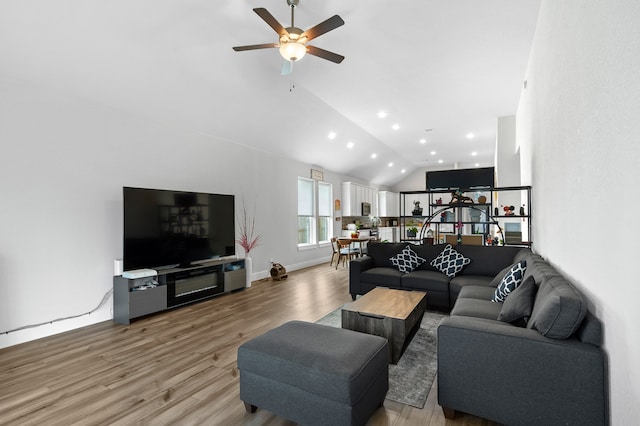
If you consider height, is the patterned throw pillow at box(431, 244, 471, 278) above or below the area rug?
above

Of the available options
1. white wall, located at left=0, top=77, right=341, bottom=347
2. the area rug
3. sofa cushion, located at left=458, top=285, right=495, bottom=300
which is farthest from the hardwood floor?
sofa cushion, located at left=458, top=285, right=495, bottom=300

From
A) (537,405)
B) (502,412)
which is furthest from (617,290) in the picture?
(502,412)

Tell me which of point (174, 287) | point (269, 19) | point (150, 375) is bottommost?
point (150, 375)

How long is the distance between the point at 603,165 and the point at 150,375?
10.9 feet

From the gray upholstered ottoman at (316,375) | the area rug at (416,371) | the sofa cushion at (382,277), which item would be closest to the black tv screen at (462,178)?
the sofa cushion at (382,277)

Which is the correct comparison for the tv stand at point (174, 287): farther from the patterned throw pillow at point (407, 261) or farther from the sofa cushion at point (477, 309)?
the sofa cushion at point (477, 309)

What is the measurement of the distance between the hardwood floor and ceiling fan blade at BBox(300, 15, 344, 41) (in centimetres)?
296

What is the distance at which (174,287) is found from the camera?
14.3ft

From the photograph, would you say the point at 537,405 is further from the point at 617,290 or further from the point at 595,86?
the point at 595,86

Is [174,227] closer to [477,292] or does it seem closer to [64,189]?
[64,189]

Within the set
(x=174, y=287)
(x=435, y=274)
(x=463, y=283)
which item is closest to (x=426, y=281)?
(x=435, y=274)

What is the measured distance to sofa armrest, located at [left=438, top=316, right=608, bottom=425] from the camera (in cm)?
156

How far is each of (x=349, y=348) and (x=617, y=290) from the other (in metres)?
1.33

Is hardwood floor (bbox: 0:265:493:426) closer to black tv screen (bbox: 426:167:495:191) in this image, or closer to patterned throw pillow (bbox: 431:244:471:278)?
patterned throw pillow (bbox: 431:244:471:278)
